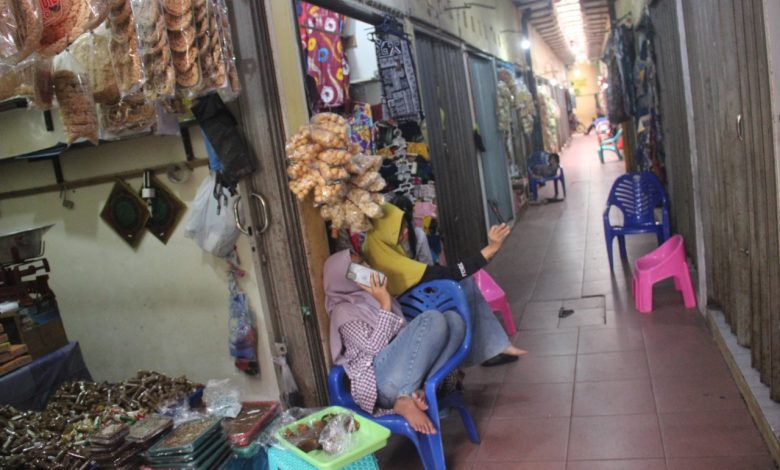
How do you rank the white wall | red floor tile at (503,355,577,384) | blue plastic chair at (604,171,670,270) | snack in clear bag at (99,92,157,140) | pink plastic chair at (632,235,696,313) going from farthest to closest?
1. blue plastic chair at (604,171,670,270)
2. pink plastic chair at (632,235,696,313)
3. red floor tile at (503,355,577,384)
4. the white wall
5. snack in clear bag at (99,92,157,140)

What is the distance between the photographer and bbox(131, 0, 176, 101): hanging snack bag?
225cm

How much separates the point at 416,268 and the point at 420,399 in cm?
80

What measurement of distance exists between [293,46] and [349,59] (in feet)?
7.19

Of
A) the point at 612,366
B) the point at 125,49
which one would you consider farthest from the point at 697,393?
the point at 125,49

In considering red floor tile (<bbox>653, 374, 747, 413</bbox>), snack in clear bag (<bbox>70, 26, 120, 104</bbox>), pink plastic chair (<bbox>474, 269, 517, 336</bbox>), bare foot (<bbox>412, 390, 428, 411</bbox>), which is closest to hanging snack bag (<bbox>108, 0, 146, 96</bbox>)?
snack in clear bag (<bbox>70, 26, 120, 104</bbox>)

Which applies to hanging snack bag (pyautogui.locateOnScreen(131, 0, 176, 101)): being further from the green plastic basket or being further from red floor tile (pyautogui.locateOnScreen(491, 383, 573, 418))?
red floor tile (pyautogui.locateOnScreen(491, 383, 573, 418))

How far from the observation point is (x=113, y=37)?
231cm

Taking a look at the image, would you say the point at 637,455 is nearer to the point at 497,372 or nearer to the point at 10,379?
the point at 497,372

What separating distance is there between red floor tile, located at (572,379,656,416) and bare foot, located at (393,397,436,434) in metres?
1.07

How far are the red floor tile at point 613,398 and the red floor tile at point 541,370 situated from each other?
19 cm

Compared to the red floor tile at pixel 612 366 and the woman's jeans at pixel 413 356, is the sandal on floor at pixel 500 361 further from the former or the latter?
the woman's jeans at pixel 413 356

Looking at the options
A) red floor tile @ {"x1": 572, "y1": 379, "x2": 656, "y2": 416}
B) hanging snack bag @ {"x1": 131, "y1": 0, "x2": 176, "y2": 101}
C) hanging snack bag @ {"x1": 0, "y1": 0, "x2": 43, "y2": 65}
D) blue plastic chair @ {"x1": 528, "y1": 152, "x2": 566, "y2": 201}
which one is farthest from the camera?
blue plastic chair @ {"x1": 528, "y1": 152, "x2": 566, "y2": 201}

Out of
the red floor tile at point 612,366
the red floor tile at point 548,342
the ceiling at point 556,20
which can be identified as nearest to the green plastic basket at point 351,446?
the red floor tile at point 612,366

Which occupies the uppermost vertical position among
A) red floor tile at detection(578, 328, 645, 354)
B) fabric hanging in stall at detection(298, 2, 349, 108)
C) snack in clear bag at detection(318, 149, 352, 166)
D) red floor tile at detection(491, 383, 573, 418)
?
fabric hanging in stall at detection(298, 2, 349, 108)
